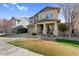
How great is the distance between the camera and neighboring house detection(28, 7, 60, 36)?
776 cm

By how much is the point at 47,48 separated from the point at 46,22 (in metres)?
3.10

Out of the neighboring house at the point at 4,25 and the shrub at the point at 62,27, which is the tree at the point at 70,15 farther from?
the neighboring house at the point at 4,25

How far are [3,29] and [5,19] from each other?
679 mm

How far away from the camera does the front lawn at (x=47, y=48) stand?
16.7 ft

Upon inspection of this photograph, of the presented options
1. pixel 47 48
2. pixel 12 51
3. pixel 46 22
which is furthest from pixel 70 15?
pixel 12 51

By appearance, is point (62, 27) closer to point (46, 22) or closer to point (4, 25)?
point (46, 22)

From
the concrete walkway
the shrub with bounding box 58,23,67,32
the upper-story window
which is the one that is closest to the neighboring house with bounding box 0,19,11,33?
the concrete walkway

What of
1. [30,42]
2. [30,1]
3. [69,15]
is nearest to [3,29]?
[30,42]

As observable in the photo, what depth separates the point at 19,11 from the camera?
20.6ft

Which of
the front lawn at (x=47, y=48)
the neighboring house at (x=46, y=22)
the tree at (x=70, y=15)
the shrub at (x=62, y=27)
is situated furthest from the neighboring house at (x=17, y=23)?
the tree at (x=70, y=15)

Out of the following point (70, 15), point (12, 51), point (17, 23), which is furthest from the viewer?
point (17, 23)

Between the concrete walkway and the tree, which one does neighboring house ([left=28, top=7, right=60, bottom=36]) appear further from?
the concrete walkway

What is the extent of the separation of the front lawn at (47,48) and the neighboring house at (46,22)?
169cm

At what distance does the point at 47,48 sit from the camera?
5.49 metres
